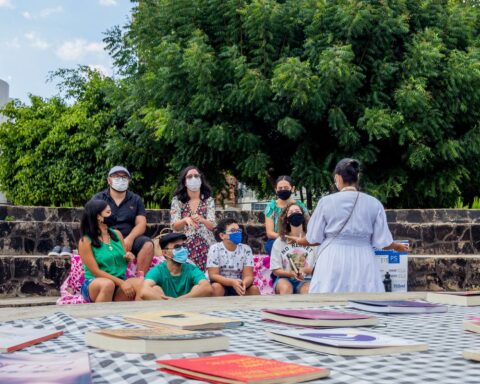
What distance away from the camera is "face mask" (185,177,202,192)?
7.04m

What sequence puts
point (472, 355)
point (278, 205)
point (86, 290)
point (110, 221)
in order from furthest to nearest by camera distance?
point (278, 205) < point (110, 221) < point (86, 290) < point (472, 355)

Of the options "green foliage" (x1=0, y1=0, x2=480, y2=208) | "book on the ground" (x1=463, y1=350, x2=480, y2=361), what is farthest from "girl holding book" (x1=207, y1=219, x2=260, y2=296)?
"green foliage" (x1=0, y1=0, x2=480, y2=208)

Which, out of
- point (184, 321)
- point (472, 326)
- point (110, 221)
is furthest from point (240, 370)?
point (110, 221)

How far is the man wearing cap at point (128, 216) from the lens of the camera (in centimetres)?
690

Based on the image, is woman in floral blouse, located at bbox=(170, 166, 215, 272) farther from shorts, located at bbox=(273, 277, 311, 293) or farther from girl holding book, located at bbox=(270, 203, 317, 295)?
shorts, located at bbox=(273, 277, 311, 293)

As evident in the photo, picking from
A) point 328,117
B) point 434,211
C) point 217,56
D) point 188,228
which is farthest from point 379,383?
point 217,56

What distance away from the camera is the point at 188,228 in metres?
7.04

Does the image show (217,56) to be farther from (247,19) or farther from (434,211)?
(434,211)

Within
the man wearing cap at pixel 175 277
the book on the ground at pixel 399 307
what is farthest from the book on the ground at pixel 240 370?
the man wearing cap at pixel 175 277

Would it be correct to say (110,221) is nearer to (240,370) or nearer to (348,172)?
(348,172)

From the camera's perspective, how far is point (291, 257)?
6.52 m

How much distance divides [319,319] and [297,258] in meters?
4.69

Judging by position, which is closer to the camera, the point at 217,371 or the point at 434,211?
the point at 217,371

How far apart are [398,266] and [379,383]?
210 inches
